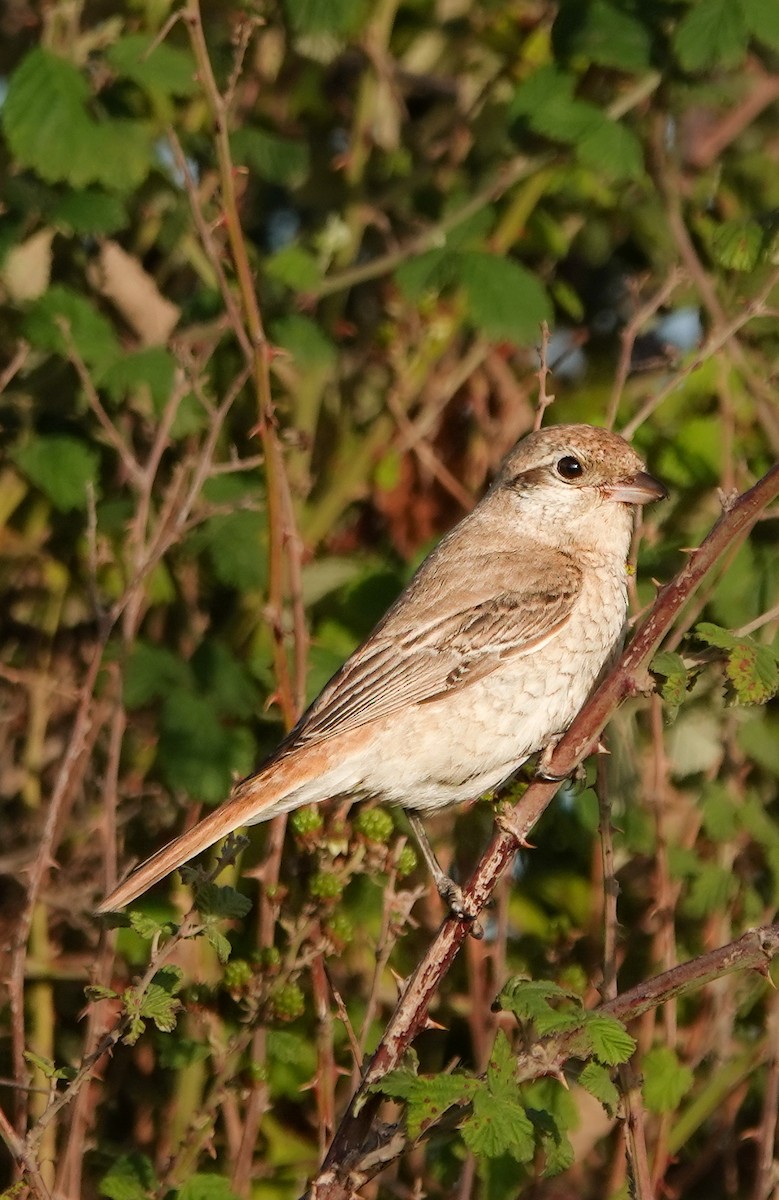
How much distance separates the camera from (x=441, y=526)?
211 inches

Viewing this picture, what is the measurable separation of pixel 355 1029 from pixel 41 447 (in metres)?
1.85

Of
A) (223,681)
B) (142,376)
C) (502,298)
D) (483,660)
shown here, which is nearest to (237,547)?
(223,681)

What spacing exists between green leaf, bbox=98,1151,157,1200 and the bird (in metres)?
0.60

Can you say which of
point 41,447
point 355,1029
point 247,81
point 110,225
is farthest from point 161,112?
point 355,1029

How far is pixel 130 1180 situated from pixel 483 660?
4.66ft

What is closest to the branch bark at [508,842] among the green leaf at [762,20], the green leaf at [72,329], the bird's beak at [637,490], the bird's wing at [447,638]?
the bird's wing at [447,638]

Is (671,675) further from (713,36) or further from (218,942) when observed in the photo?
(713,36)

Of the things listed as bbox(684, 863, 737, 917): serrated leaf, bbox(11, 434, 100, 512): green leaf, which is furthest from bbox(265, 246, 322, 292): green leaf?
bbox(684, 863, 737, 917): serrated leaf

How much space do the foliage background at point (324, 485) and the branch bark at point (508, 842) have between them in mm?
501

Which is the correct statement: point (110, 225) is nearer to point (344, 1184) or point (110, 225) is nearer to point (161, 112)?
point (161, 112)

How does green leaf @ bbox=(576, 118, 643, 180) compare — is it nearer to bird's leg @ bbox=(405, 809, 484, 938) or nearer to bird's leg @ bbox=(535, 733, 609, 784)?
bird's leg @ bbox=(535, 733, 609, 784)

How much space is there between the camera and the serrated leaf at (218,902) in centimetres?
269

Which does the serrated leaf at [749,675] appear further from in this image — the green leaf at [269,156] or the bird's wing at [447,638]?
the green leaf at [269,156]

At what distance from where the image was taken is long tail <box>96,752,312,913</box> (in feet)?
11.0
